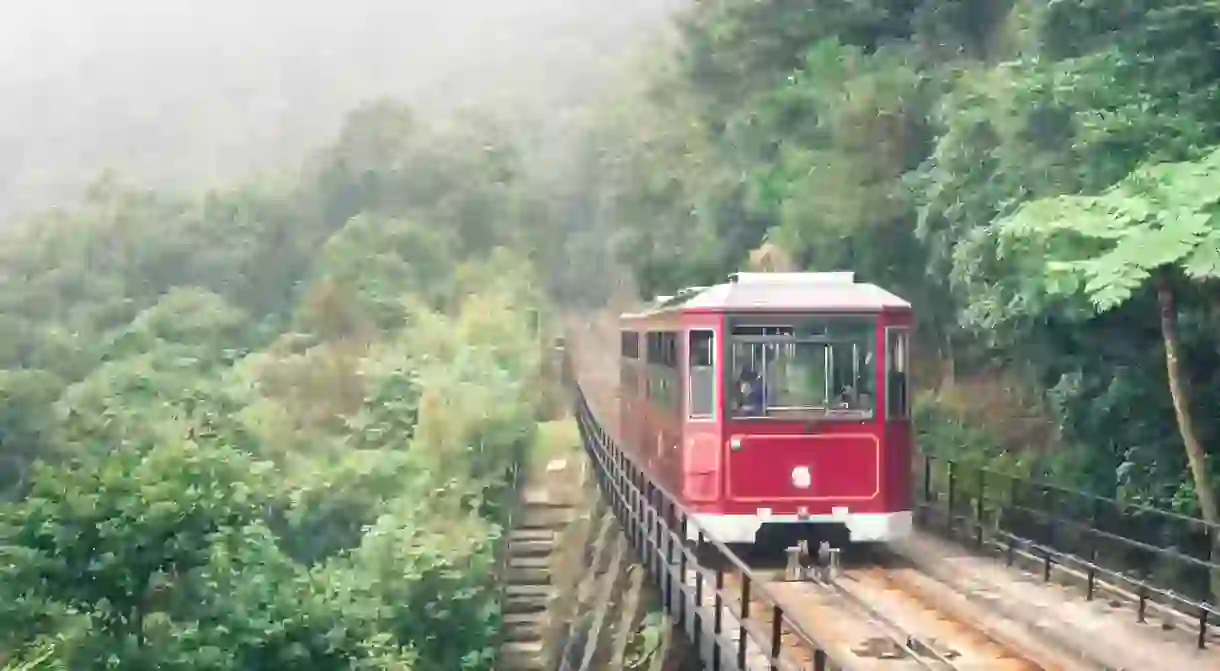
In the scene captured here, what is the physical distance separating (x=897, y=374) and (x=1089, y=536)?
11.2 feet

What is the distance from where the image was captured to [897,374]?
43.9 feet

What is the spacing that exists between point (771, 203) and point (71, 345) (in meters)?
25.7

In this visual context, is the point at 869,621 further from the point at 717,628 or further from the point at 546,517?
the point at 546,517

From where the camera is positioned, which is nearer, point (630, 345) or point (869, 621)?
point (869, 621)

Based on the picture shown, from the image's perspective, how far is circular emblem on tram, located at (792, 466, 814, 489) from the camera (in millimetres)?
13367

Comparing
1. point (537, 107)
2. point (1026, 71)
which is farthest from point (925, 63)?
point (537, 107)

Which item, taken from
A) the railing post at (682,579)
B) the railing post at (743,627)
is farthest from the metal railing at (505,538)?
the railing post at (743,627)

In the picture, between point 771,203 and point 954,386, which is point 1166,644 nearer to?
point 954,386

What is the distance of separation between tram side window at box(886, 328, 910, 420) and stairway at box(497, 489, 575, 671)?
46.6 feet

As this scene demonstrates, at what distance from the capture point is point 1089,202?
11.8 metres

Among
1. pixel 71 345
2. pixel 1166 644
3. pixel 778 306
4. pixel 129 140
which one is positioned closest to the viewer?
pixel 1166 644

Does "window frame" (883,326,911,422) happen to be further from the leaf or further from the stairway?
the stairway

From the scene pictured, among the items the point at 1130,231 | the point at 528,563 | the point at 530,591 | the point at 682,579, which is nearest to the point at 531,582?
the point at 530,591

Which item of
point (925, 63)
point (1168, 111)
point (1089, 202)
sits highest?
point (925, 63)
